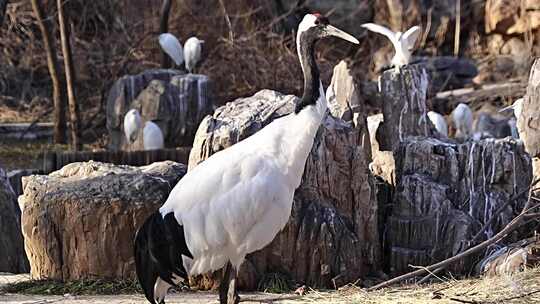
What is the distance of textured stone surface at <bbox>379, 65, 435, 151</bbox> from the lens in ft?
34.1

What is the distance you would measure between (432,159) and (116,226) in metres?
2.63

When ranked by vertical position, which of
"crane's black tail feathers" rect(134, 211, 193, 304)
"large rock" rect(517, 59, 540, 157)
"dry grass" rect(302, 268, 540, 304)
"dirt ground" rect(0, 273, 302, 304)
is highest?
"large rock" rect(517, 59, 540, 157)

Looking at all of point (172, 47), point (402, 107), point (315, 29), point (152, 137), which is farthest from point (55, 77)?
point (315, 29)

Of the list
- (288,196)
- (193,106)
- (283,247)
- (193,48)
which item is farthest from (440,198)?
(193,48)

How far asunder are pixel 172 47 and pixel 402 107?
7900mm

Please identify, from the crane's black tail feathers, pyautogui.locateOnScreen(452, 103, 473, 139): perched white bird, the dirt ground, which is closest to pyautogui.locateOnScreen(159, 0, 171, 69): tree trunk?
pyautogui.locateOnScreen(452, 103, 473, 139): perched white bird

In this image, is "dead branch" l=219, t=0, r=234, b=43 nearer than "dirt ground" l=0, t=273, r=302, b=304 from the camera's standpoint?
No

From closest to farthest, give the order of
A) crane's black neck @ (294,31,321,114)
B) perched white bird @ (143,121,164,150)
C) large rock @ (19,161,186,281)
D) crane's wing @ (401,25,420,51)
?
1. crane's black neck @ (294,31,321,114)
2. large rock @ (19,161,186,281)
3. crane's wing @ (401,25,420,51)
4. perched white bird @ (143,121,164,150)

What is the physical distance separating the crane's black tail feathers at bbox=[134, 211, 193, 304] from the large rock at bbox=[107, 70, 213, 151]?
933 centimetres

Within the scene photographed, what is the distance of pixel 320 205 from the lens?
8.02m

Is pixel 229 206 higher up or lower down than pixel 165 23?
lower down

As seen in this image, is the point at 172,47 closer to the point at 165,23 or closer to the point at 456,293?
the point at 165,23

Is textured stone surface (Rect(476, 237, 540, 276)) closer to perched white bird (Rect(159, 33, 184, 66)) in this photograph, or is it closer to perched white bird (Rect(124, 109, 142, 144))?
perched white bird (Rect(124, 109, 142, 144))

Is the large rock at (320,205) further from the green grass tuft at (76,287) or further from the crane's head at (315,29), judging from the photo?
the crane's head at (315,29)
